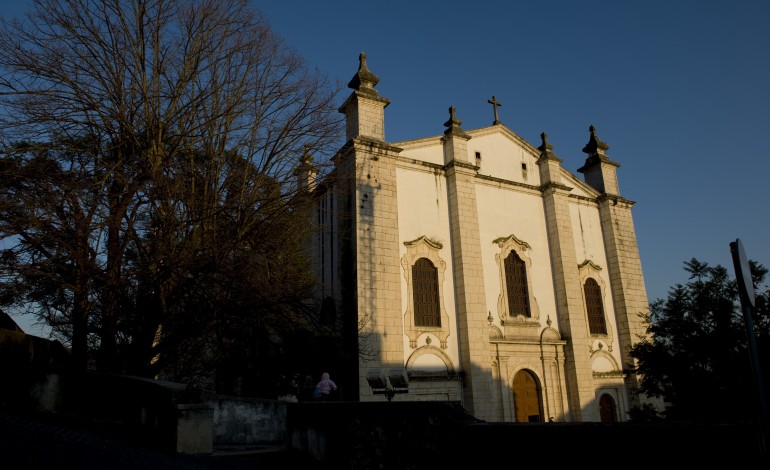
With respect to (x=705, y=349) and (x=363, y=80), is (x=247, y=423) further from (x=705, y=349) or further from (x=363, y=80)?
(x=363, y=80)

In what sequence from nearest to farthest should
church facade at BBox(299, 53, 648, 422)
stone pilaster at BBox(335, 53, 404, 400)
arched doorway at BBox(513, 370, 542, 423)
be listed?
stone pilaster at BBox(335, 53, 404, 400)
church facade at BBox(299, 53, 648, 422)
arched doorway at BBox(513, 370, 542, 423)

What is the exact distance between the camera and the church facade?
658 inches

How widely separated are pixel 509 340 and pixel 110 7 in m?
15.3

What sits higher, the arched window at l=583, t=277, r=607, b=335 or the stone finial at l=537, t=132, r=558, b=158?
the stone finial at l=537, t=132, r=558, b=158

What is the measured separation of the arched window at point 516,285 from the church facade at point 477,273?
0.05 metres

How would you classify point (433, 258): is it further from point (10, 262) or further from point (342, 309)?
point (10, 262)

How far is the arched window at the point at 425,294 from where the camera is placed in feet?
57.2

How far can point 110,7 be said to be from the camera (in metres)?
11.8

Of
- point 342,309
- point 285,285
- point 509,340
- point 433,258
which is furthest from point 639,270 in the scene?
point 285,285

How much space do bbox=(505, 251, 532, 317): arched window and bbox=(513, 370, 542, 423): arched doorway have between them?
88.6 inches

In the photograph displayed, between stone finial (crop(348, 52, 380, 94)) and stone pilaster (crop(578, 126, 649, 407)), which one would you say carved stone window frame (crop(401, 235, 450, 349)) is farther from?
stone pilaster (crop(578, 126, 649, 407))

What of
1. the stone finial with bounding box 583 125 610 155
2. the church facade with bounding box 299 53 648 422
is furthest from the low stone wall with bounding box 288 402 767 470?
the stone finial with bounding box 583 125 610 155

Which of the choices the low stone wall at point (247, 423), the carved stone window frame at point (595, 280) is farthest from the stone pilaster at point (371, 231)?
the carved stone window frame at point (595, 280)

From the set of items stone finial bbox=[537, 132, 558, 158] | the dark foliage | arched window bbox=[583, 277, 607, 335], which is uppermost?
stone finial bbox=[537, 132, 558, 158]
